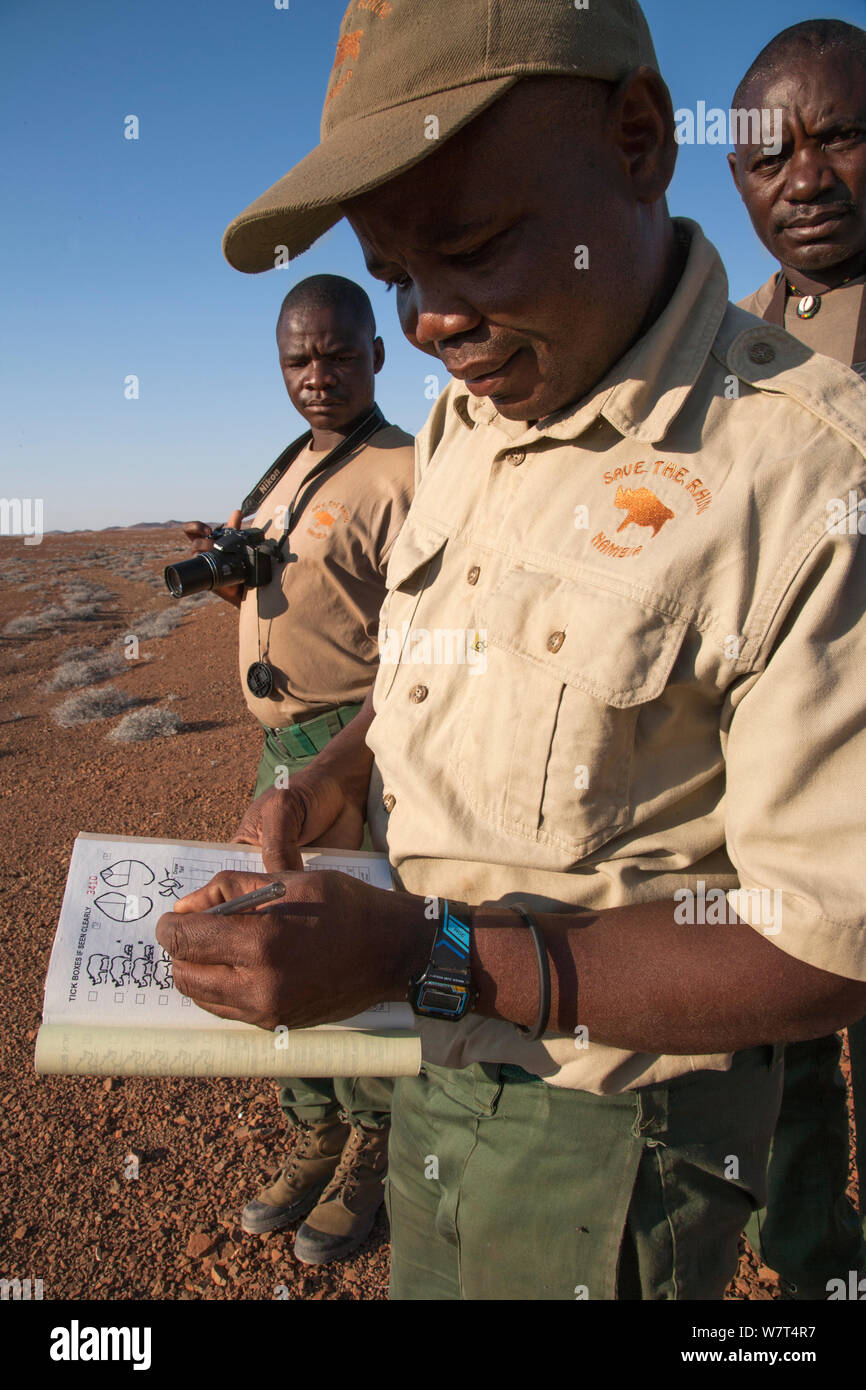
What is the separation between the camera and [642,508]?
1.24 metres

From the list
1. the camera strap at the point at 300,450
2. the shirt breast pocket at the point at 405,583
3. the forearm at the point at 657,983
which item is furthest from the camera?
the camera strap at the point at 300,450

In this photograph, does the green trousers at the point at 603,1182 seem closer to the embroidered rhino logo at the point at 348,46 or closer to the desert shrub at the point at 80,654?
the embroidered rhino logo at the point at 348,46

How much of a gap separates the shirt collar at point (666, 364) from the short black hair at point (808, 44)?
169cm

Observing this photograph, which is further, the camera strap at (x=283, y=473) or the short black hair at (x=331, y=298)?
the short black hair at (x=331, y=298)

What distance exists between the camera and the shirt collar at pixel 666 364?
1.26 metres

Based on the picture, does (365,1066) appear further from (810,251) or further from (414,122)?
(810,251)

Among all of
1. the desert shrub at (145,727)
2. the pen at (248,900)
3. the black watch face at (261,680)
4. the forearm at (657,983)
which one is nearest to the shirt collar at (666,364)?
the forearm at (657,983)

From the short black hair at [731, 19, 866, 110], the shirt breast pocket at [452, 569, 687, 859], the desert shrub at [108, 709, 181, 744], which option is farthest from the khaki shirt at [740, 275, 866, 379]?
the desert shrub at [108, 709, 181, 744]

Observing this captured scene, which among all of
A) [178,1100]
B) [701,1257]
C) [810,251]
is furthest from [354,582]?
[701,1257]

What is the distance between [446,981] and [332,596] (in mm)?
2588

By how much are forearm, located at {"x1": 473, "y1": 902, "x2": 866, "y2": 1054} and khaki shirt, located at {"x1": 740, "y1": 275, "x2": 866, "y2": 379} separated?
6.42 feet

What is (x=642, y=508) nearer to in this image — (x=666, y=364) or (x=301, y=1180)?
(x=666, y=364)

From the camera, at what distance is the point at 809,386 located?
3.81 feet

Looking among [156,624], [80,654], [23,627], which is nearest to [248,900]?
[80,654]
